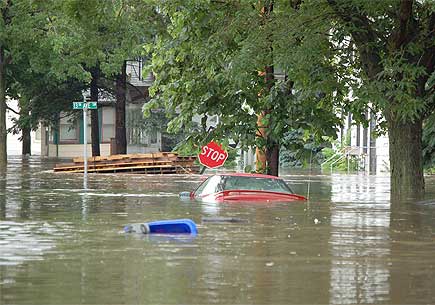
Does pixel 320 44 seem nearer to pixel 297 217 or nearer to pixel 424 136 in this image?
pixel 297 217

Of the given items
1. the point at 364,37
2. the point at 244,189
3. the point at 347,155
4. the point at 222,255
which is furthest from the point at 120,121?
the point at 222,255

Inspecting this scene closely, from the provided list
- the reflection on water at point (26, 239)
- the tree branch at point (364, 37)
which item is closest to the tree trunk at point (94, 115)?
the tree branch at point (364, 37)

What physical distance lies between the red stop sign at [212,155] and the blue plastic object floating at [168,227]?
13.4 m

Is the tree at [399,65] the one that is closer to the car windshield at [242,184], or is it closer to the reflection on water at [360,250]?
the reflection on water at [360,250]

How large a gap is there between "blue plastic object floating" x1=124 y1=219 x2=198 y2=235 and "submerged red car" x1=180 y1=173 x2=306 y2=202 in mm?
5933

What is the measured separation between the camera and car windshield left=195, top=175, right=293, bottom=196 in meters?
22.4

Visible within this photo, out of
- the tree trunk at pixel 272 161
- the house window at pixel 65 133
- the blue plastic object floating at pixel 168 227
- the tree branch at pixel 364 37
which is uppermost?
the tree branch at pixel 364 37

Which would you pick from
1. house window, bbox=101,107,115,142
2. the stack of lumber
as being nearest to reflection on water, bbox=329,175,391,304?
the stack of lumber

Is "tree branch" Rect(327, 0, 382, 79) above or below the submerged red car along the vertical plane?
above

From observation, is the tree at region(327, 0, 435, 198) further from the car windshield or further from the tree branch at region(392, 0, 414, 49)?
the car windshield

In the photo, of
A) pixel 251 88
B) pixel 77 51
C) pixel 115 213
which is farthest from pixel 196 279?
pixel 77 51

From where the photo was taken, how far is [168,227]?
15.8m

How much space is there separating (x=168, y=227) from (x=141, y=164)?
1152 inches

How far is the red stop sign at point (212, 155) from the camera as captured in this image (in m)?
29.3
